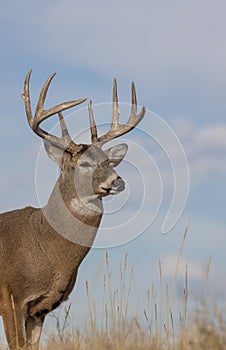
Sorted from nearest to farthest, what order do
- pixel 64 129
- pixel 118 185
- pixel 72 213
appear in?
1. pixel 118 185
2. pixel 72 213
3. pixel 64 129

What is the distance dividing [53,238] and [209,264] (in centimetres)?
357

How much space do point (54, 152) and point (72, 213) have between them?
0.80 m

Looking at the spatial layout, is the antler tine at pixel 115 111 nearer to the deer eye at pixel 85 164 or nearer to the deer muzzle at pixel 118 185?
the deer eye at pixel 85 164

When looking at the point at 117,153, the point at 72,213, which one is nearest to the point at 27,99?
the point at 117,153

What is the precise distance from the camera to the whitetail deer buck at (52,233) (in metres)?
8.28

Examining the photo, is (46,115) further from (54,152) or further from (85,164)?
(85,164)

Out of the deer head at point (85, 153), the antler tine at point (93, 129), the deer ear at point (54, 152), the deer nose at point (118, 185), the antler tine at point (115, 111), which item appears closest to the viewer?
the deer nose at point (118, 185)

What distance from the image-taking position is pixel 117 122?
9.70m

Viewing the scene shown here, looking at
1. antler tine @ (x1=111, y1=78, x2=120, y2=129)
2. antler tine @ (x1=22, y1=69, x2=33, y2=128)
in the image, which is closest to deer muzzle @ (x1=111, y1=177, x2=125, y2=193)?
antler tine @ (x1=111, y1=78, x2=120, y2=129)

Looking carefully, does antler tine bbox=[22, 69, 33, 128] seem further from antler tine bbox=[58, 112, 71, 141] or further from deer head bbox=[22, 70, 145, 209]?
antler tine bbox=[58, 112, 71, 141]

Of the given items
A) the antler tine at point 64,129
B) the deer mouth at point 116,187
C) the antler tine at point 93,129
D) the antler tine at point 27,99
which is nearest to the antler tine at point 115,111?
the antler tine at point 93,129

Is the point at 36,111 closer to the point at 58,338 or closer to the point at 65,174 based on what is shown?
the point at 65,174

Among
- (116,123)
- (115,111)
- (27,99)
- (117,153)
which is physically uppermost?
(27,99)

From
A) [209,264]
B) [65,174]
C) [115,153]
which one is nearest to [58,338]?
[209,264]
